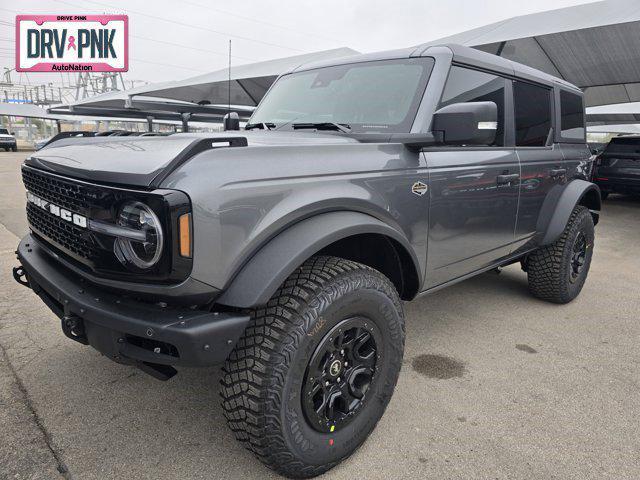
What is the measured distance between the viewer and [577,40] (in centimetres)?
912

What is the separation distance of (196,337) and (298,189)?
0.67 meters

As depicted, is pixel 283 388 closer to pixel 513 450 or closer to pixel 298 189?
pixel 298 189

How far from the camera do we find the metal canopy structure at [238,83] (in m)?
14.1

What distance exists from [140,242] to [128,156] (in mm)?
371

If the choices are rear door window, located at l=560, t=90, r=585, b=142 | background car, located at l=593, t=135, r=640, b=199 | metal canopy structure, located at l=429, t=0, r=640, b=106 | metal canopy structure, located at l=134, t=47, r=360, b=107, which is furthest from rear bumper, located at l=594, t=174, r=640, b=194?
rear door window, located at l=560, t=90, r=585, b=142

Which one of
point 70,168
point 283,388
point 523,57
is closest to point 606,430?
point 283,388

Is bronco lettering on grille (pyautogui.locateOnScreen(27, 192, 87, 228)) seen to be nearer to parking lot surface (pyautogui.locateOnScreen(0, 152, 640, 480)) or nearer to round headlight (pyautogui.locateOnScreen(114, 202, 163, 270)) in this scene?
round headlight (pyautogui.locateOnScreen(114, 202, 163, 270))

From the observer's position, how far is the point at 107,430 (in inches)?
86.0

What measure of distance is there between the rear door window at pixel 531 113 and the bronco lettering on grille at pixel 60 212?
9.01 ft

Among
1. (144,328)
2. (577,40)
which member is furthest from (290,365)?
(577,40)

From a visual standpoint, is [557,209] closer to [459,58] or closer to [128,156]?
[459,58]

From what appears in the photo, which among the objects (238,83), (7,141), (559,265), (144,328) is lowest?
(559,265)

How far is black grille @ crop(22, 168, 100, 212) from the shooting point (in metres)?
1.70

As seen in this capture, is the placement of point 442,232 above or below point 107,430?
above
